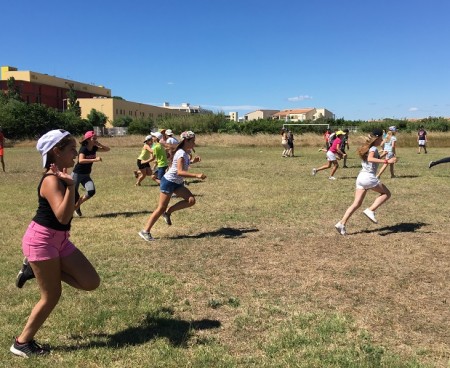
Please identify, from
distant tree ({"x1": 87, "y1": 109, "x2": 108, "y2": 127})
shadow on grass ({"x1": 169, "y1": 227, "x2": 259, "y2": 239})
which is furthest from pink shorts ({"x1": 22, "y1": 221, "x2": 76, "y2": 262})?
distant tree ({"x1": 87, "y1": 109, "x2": 108, "y2": 127})

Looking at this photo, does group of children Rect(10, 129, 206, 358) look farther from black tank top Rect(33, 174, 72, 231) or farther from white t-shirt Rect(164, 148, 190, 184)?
white t-shirt Rect(164, 148, 190, 184)

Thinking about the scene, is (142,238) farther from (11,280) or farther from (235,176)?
(235,176)

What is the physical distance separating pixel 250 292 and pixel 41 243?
2.44m

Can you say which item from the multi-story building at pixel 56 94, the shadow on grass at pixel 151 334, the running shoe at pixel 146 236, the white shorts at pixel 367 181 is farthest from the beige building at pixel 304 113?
the shadow on grass at pixel 151 334

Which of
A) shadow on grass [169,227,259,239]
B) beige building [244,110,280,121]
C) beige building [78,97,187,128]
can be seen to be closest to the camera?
shadow on grass [169,227,259,239]

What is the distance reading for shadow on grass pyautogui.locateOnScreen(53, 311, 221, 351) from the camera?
12.5 feet

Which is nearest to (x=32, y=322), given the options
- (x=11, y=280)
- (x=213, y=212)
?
(x=11, y=280)

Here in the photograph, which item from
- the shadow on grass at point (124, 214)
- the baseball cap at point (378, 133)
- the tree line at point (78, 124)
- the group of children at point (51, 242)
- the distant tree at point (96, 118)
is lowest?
the shadow on grass at point (124, 214)

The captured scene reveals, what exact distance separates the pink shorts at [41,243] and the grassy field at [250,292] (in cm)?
87

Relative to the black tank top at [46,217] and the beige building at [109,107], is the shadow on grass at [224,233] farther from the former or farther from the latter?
the beige building at [109,107]

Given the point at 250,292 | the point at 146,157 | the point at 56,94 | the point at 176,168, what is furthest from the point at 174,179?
the point at 56,94

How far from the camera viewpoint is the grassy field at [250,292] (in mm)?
3652

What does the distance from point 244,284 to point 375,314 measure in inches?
61.3

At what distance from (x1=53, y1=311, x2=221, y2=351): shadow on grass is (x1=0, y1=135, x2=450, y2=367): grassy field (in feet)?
0.06
